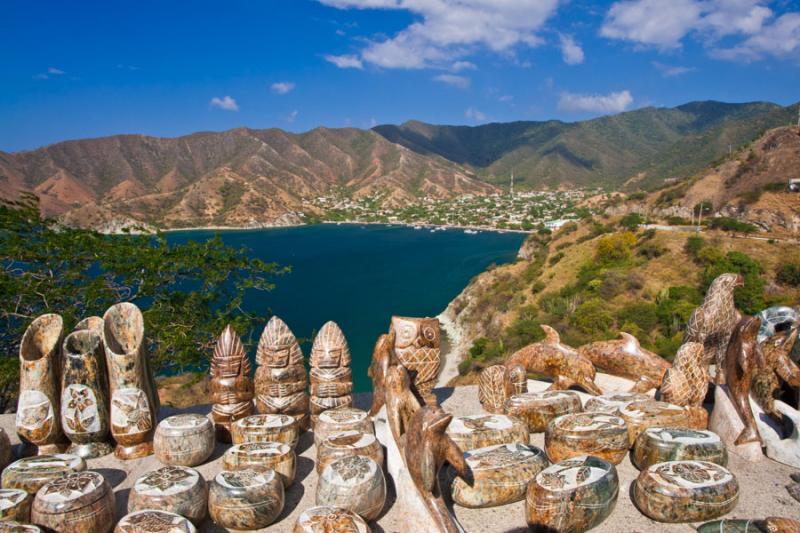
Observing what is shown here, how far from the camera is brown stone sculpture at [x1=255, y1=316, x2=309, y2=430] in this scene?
7.54 metres

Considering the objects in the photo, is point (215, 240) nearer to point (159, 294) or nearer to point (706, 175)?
point (159, 294)

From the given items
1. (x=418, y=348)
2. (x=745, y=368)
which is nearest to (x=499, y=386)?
(x=418, y=348)

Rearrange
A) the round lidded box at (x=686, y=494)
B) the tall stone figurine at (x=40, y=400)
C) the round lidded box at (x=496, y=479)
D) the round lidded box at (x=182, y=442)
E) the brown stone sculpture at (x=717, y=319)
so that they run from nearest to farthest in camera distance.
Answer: the round lidded box at (x=686, y=494), the round lidded box at (x=496, y=479), the round lidded box at (x=182, y=442), the tall stone figurine at (x=40, y=400), the brown stone sculpture at (x=717, y=319)

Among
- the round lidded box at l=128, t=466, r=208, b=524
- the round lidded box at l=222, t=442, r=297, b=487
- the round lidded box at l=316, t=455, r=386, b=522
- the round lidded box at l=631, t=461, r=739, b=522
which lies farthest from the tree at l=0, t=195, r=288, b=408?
the round lidded box at l=631, t=461, r=739, b=522

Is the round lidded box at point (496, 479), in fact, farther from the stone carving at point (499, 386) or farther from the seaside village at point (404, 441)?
the stone carving at point (499, 386)

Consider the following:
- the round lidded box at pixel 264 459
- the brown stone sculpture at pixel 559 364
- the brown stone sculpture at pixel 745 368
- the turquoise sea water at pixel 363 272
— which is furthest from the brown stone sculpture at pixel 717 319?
the turquoise sea water at pixel 363 272

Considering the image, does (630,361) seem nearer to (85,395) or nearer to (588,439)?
(588,439)

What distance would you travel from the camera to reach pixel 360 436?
6617 mm

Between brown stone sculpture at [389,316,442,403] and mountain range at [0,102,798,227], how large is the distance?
92.1 m

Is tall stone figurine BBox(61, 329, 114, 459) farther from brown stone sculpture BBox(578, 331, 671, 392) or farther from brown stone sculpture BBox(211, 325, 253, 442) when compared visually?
brown stone sculpture BBox(578, 331, 671, 392)

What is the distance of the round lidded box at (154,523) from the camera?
4.80 metres

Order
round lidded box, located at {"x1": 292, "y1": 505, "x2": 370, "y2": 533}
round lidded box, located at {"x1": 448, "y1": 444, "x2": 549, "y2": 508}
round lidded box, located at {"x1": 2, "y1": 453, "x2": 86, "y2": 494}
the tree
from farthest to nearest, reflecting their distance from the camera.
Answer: the tree, round lidded box, located at {"x1": 448, "y1": 444, "x2": 549, "y2": 508}, round lidded box, located at {"x1": 2, "y1": 453, "x2": 86, "y2": 494}, round lidded box, located at {"x1": 292, "y1": 505, "x2": 370, "y2": 533}

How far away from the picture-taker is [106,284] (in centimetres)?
1114

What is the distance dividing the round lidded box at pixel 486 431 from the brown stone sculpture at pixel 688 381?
238 centimetres
